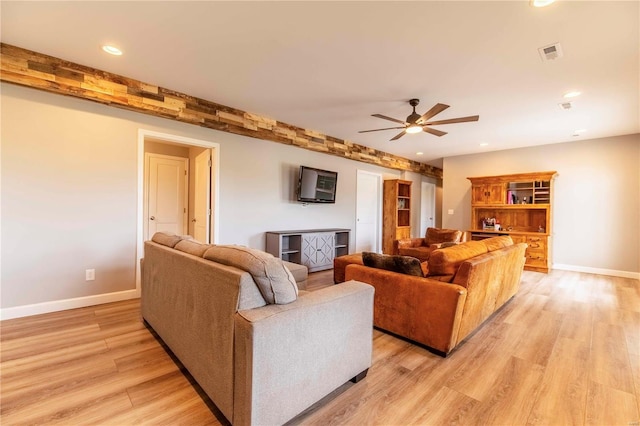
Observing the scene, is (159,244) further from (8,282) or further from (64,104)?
(64,104)

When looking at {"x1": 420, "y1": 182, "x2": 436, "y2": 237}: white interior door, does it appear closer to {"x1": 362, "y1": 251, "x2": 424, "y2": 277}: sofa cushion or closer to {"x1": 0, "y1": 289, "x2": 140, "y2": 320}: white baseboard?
{"x1": 362, "y1": 251, "x2": 424, "y2": 277}: sofa cushion

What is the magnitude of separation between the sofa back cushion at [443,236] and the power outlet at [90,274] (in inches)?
211

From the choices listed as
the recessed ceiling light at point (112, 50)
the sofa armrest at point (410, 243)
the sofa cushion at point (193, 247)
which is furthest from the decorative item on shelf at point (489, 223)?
the recessed ceiling light at point (112, 50)

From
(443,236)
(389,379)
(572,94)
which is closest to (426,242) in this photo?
(443,236)

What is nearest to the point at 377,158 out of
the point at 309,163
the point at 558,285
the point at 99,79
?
the point at 309,163

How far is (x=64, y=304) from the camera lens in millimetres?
3039

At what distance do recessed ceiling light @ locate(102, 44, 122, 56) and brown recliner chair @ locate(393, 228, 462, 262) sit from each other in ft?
15.8

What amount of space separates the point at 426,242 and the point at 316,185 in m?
2.54

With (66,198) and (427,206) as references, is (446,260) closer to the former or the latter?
(66,198)

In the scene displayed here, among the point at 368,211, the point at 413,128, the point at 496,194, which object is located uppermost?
the point at 413,128

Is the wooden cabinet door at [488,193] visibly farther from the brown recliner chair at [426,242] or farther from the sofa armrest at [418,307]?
the sofa armrest at [418,307]

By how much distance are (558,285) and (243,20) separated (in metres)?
5.68

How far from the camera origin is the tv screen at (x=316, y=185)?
16.6 feet

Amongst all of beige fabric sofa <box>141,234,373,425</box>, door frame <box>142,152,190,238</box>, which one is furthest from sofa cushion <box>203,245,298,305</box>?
door frame <box>142,152,190,238</box>
